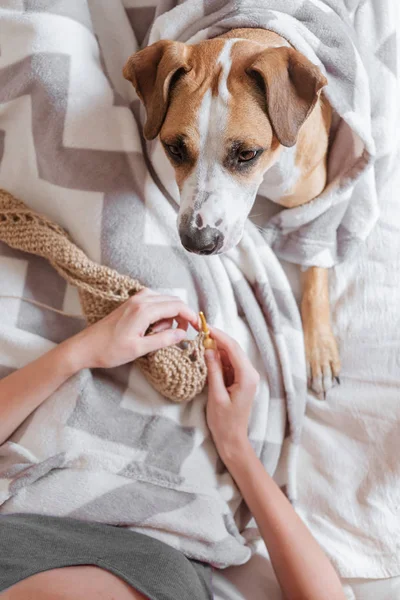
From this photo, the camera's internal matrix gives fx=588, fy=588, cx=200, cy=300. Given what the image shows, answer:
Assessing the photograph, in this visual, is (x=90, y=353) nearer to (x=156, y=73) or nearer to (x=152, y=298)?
(x=152, y=298)

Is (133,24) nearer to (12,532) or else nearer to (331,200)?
(331,200)

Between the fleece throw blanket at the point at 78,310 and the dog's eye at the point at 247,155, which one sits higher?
the dog's eye at the point at 247,155

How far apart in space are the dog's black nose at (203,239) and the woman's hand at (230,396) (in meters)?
0.26

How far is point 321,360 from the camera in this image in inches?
65.4

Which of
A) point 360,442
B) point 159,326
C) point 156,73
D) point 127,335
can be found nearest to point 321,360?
point 360,442

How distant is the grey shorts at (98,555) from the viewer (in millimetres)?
1085

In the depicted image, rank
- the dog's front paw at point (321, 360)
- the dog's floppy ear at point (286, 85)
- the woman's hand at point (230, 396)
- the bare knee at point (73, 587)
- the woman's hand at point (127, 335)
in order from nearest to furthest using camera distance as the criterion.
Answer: the bare knee at point (73, 587), the dog's floppy ear at point (286, 85), the woman's hand at point (127, 335), the woman's hand at point (230, 396), the dog's front paw at point (321, 360)

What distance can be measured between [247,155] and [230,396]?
1.93ft

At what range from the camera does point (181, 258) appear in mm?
1561

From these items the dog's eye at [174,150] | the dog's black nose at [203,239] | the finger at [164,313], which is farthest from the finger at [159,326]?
the dog's eye at [174,150]

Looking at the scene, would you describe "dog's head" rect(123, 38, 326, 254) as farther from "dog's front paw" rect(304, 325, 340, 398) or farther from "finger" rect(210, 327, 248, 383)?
"dog's front paw" rect(304, 325, 340, 398)

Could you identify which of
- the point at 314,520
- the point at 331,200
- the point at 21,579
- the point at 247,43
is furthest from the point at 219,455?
the point at 247,43

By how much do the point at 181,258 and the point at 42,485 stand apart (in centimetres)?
66

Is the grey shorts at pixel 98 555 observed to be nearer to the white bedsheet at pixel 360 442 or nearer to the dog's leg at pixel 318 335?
the white bedsheet at pixel 360 442
